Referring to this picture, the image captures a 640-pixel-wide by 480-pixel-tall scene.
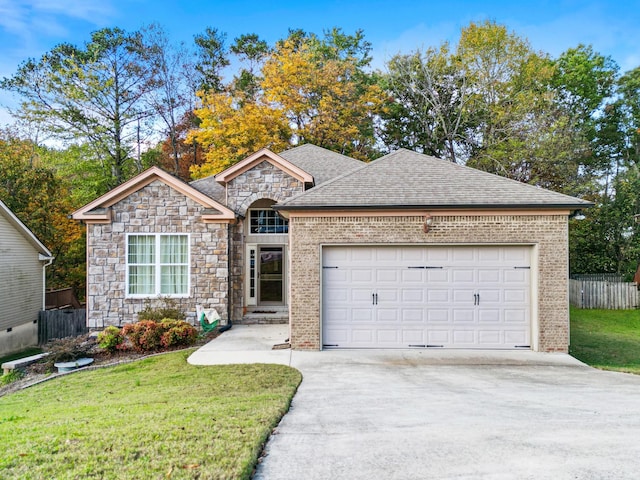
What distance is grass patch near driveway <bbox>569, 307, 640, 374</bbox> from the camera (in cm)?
916

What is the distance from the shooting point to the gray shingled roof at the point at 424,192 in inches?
353

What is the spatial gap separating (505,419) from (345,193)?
234 inches

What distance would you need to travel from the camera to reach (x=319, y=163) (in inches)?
603

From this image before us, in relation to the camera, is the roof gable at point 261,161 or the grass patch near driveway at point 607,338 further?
the roof gable at point 261,161

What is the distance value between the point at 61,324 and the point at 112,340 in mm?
7251

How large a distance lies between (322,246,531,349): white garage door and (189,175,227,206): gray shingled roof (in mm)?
5685

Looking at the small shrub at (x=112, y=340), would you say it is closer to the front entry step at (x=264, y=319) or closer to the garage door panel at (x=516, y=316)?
the front entry step at (x=264, y=319)

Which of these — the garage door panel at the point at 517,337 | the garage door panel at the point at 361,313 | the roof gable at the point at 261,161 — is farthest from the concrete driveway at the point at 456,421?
the roof gable at the point at 261,161

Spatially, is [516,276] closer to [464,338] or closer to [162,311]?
[464,338]

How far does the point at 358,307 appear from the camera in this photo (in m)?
9.34

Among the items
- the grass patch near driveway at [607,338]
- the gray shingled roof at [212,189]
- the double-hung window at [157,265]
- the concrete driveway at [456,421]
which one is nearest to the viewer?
the concrete driveway at [456,421]

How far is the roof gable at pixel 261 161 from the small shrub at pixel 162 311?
4.19 metres

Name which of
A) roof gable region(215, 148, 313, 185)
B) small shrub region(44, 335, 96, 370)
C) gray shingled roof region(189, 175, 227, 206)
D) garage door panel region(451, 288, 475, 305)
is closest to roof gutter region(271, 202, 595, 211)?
garage door panel region(451, 288, 475, 305)

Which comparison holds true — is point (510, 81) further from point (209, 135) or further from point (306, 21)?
point (209, 135)
